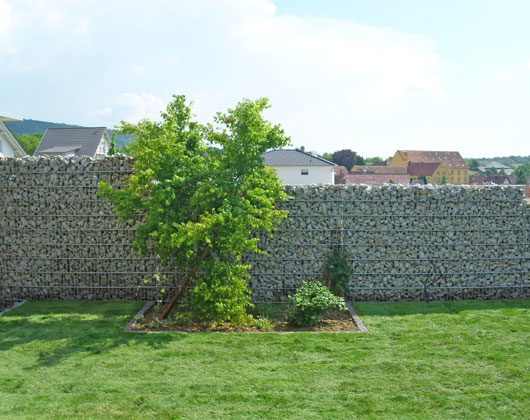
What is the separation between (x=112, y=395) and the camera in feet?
15.4

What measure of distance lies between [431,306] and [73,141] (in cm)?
3899

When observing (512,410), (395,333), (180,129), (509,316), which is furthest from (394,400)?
(180,129)

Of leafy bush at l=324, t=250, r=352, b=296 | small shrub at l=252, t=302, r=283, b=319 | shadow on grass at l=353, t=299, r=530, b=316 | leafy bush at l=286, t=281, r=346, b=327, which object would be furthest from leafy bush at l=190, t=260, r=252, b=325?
shadow on grass at l=353, t=299, r=530, b=316

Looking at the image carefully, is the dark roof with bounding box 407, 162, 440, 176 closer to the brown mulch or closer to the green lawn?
the green lawn

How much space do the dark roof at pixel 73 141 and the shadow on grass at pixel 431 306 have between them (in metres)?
35.7

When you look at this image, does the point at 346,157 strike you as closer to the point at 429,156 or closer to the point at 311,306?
the point at 429,156

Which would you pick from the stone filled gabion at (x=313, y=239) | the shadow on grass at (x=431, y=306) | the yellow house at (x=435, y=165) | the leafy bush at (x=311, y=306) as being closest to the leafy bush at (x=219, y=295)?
the leafy bush at (x=311, y=306)

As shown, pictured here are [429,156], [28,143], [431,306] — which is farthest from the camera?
[429,156]

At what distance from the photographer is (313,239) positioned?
8.06 metres

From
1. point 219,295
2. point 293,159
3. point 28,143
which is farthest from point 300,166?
point 28,143

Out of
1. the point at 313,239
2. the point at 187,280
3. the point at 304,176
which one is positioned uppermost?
the point at 304,176

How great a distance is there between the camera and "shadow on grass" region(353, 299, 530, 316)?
24.7 ft

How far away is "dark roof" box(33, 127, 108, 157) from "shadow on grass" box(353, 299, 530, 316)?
35.7 m

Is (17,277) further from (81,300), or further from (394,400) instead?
(394,400)
